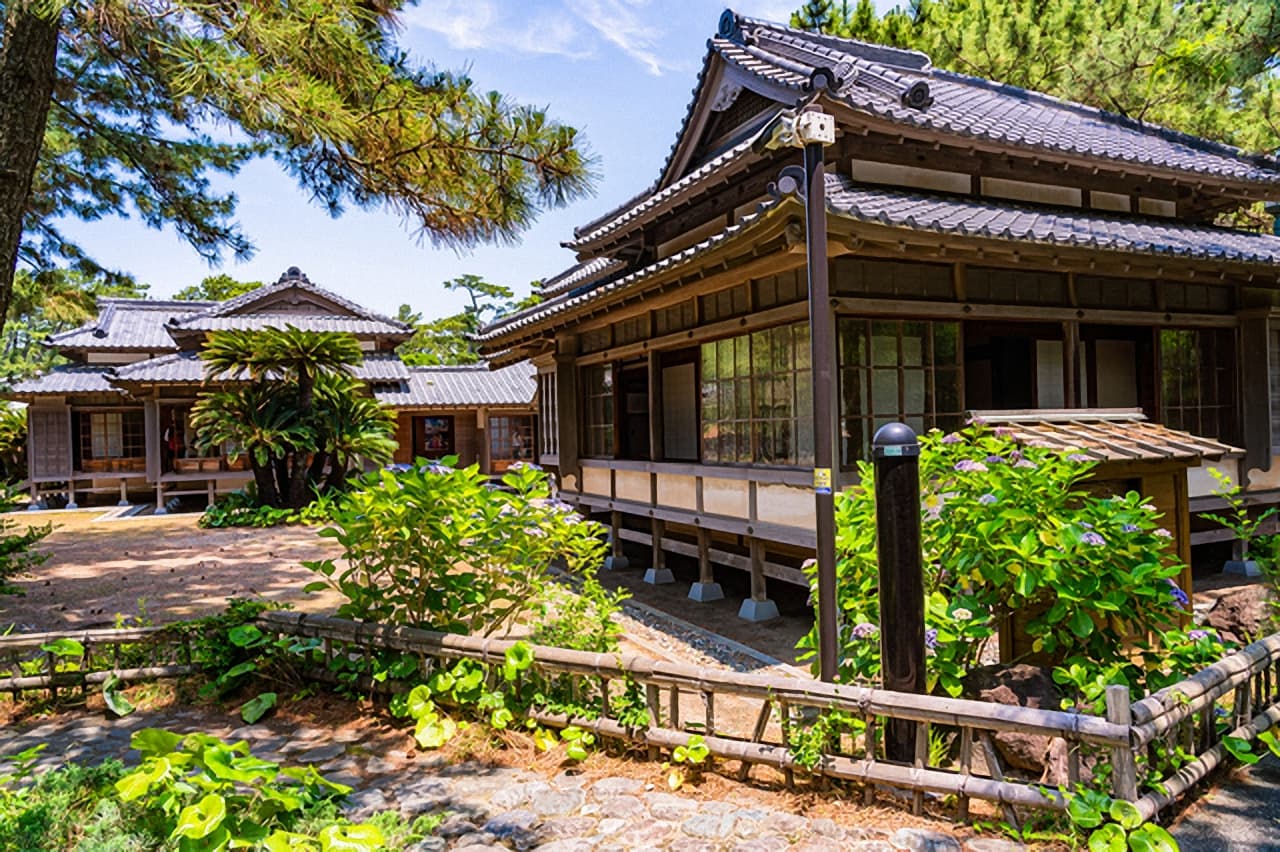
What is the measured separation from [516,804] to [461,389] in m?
21.2

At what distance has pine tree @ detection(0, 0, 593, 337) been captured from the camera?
4824 mm

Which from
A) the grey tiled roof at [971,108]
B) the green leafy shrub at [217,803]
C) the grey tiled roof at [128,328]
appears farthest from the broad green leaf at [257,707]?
the grey tiled roof at [128,328]

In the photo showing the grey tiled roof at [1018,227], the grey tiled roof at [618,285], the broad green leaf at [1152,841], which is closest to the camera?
the broad green leaf at [1152,841]

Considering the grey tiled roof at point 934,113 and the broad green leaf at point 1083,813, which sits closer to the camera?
the broad green leaf at point 1083,813

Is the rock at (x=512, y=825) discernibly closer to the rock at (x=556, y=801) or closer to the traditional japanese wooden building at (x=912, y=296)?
the rock at (x=556, y=801)

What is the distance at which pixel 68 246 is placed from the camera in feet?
32.7

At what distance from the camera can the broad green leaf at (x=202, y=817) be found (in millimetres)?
2387

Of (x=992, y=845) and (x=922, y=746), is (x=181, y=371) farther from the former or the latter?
(x=992, y=845)

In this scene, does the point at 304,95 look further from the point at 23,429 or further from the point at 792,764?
the point at 23,429

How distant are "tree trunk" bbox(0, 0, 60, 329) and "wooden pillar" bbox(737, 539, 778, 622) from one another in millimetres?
6464

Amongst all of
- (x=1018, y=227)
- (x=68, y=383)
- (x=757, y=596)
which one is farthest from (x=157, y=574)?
(x=68, y=383)

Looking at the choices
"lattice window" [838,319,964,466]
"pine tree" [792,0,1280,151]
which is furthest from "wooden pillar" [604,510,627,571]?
"pine tree" [792,0,1280,151]

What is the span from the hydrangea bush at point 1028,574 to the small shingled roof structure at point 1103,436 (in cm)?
110

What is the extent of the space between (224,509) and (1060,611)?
1656 cm
